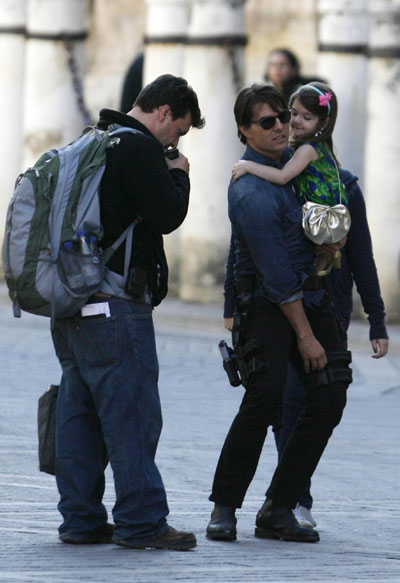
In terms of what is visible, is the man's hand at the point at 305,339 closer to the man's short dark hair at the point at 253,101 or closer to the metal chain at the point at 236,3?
the man's short dark hair at the point at 253,101

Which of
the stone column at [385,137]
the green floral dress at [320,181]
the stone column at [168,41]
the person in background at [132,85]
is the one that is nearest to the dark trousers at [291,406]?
the green floral dress at [320,181]

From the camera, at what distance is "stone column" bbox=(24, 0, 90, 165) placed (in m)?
18.1

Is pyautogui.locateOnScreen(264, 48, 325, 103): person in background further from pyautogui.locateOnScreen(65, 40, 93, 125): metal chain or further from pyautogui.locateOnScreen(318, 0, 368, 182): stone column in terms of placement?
pyautogui.locateOnScreen(65, 40, 93, 125): metal chain

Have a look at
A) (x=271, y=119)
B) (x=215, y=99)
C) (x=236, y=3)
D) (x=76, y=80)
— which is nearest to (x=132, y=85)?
(x=215, y=99)

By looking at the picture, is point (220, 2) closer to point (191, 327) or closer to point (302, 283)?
point (191, 327)

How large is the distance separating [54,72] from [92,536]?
479 inches

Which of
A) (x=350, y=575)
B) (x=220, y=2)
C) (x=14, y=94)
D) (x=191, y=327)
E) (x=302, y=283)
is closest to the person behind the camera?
(x=350, y=575)

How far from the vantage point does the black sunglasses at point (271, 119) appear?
677 cm

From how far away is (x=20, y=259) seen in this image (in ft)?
20.7

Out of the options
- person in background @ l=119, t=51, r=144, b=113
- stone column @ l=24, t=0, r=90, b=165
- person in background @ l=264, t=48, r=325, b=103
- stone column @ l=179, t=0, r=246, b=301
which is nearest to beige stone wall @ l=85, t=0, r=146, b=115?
stone column @ l=24, t=0, r=90, b=165

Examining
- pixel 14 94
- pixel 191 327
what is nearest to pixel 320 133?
pixel 191 327

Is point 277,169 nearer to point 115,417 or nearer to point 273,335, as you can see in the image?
point 273,335

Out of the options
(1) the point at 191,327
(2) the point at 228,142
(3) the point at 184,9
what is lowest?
(1) the point at 191,327

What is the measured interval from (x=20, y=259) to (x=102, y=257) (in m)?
0.31
